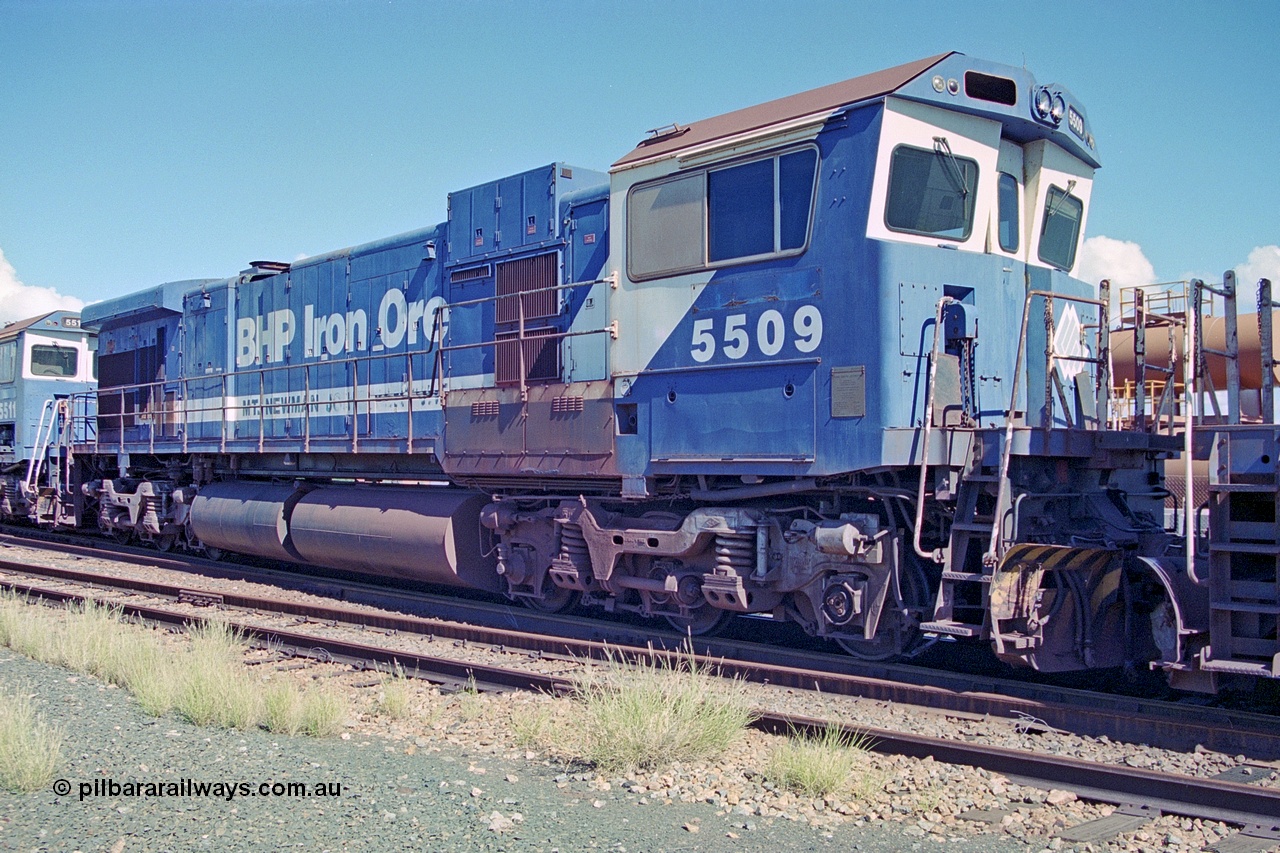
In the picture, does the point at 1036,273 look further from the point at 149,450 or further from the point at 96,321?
the point at 96,321

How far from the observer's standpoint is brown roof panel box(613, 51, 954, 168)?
7219mm

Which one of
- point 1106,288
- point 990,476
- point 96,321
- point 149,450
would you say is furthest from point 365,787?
point 96,321

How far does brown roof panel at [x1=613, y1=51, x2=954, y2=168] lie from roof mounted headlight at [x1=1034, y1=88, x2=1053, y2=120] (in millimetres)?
900

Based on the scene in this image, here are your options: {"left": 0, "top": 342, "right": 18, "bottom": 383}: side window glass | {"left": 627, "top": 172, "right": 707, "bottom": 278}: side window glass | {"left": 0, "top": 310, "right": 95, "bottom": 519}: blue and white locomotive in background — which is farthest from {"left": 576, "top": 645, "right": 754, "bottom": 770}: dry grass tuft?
{"left": 0, "top": 342, "right": 18, "bottom": 383}: side window glass

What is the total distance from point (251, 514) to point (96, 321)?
7.53 meters

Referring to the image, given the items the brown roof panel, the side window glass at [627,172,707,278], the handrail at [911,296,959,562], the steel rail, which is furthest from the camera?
the side window glass at [627,172,707,278]

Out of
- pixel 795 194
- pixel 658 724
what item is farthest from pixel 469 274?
pixel 658 724

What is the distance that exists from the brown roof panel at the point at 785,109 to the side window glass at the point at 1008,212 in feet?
3.93

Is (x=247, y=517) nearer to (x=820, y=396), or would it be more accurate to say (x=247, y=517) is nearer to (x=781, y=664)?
(x=781, y=664)

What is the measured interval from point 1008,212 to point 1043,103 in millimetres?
837

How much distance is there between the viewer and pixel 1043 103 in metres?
7.70

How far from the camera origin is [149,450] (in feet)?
49.8

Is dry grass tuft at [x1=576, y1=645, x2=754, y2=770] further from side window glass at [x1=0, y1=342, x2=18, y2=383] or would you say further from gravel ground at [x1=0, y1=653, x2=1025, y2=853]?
side window glass at [x1=0, y1=342, x2=18, y2=383]

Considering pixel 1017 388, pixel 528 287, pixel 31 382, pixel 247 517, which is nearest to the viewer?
pixel 1017 388
